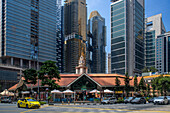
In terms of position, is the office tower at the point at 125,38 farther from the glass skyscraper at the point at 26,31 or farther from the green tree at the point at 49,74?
the green tree at the point at 49,74

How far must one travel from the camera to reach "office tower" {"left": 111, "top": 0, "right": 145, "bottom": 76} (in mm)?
176125

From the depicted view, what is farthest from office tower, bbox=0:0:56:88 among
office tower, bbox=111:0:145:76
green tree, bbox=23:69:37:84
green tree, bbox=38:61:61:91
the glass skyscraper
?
green tree, bbox=38:61:61:91

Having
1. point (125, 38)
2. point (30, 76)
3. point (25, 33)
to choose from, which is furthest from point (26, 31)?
point (30, 76)

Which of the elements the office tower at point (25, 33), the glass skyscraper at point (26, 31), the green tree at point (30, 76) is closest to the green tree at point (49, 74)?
the green tree at point (30, 76)

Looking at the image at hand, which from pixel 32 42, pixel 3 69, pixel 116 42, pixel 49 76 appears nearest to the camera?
pixel 49 76

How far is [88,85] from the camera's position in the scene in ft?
218

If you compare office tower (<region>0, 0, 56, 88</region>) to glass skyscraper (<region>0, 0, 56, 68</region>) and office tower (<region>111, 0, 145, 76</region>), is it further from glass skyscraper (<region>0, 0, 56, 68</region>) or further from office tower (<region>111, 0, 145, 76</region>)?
office tower (<region>111, 0, 145, 76</region>)

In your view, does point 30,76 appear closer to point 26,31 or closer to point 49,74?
point 49,74

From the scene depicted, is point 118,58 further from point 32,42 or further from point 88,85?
point 88,85

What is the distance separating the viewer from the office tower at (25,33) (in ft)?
489

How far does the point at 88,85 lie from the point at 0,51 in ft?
335

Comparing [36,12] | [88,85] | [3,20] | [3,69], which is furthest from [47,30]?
[88,85]

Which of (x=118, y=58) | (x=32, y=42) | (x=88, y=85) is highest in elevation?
(x=32, y=42)

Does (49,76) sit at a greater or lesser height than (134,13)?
lesser
